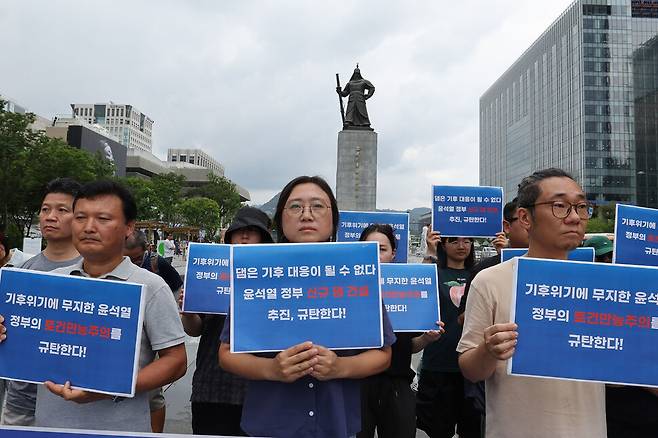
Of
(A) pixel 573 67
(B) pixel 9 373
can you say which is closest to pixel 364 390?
(B) pixel 9 373

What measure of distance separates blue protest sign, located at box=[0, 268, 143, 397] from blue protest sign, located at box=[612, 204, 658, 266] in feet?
9.73

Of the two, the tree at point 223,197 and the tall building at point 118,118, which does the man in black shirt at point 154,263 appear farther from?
the tall building at point 118,118

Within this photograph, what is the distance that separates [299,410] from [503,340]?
816 millimetres

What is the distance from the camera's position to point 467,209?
4.86 metres

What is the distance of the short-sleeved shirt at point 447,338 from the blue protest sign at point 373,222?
2.03 meters

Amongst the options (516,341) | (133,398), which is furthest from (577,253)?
(133,398)

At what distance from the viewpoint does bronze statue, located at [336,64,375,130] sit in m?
14.2

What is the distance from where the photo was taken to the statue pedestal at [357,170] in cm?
1453

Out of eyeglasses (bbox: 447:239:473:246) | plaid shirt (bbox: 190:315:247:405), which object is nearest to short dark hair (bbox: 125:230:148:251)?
plaid shirt (bbox: 190:315:247:405)

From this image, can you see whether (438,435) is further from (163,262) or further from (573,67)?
(573,67)

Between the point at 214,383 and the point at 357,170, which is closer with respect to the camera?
the point at 214,383

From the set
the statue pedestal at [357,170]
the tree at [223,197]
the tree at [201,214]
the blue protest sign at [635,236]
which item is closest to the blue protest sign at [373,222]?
the blue protest sign at [635,236]

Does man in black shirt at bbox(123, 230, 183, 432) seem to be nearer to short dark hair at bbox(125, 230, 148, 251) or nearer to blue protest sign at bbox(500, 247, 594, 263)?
short dark hair at bbox(125, 230, 148, 251)

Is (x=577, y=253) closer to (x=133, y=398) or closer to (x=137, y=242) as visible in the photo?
(x=133, y=398)
